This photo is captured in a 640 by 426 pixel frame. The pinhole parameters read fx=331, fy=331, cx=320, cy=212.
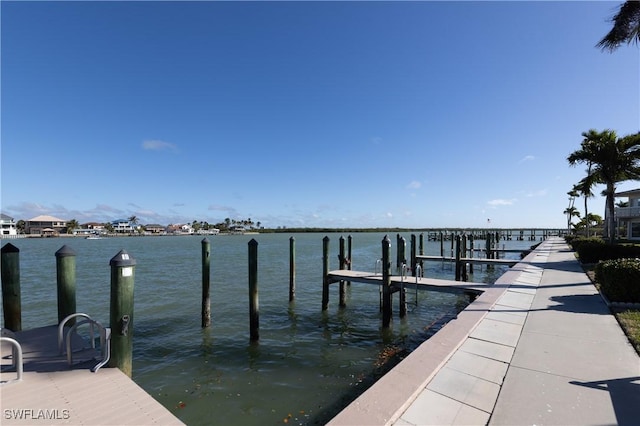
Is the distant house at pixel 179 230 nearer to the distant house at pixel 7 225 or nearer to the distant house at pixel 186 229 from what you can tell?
the distant house at pixel 186 229

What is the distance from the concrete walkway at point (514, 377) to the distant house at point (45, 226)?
584ft

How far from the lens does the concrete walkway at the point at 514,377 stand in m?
3.57

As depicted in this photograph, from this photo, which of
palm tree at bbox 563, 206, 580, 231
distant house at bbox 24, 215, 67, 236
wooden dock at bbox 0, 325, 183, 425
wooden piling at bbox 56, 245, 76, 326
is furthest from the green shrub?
distant house at bbox 24, 215, 67, 236

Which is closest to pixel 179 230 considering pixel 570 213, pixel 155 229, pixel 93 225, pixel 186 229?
pixel 186 229

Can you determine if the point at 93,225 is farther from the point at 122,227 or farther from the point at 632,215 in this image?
the point at 632,215

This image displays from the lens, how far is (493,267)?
29.2 m

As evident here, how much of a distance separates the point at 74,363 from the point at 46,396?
1.08 meters

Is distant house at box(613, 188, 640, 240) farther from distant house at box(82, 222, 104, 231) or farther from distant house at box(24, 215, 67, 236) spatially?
distant house at box(82, 222, 104, 231)

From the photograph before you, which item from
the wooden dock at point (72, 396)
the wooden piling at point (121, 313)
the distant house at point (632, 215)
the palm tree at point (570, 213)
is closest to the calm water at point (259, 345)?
the wooden piling at point (121, 313)

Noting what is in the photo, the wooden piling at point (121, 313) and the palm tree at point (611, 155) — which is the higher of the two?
the palm tree at point (611, 155)

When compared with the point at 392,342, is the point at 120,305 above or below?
above

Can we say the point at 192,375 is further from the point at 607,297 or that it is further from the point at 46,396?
the point at 607,297

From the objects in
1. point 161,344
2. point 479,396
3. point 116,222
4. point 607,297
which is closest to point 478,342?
point 479,396

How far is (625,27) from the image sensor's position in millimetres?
12812
